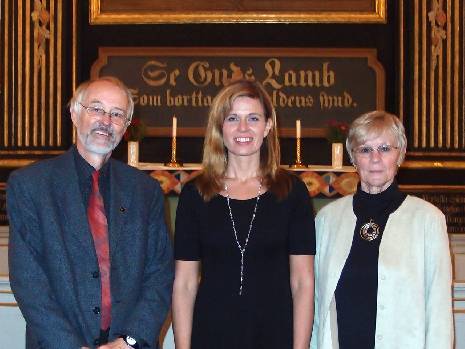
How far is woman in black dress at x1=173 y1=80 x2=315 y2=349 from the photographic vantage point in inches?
105

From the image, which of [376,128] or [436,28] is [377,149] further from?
[436,28]

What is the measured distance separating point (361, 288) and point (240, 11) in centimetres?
456

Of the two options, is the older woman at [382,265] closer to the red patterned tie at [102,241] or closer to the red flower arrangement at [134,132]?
the red patterned tie at [102,241]

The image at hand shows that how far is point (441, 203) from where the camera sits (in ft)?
21.9

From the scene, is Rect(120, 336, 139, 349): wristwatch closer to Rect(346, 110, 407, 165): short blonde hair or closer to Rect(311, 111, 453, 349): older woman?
Rect(311, 111, 453, 349): older woman

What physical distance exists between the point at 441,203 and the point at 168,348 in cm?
375

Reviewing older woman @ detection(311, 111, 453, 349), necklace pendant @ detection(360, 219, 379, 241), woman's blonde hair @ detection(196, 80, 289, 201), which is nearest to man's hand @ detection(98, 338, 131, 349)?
woman's blonde hair @ detection(196, 80, 289, 201)

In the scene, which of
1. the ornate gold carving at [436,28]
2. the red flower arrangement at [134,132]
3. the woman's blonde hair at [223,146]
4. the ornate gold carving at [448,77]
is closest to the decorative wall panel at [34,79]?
the red flower arrangement at [134,132]

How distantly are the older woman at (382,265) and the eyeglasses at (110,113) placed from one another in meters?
0.77

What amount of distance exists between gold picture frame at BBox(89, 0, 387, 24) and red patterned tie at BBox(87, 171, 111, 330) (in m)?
4.39

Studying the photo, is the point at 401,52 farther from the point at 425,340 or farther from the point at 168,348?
the point at 425,340

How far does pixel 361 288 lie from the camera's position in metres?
2.64

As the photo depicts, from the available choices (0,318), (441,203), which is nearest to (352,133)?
(0,318)

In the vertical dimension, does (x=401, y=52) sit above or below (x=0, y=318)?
above
